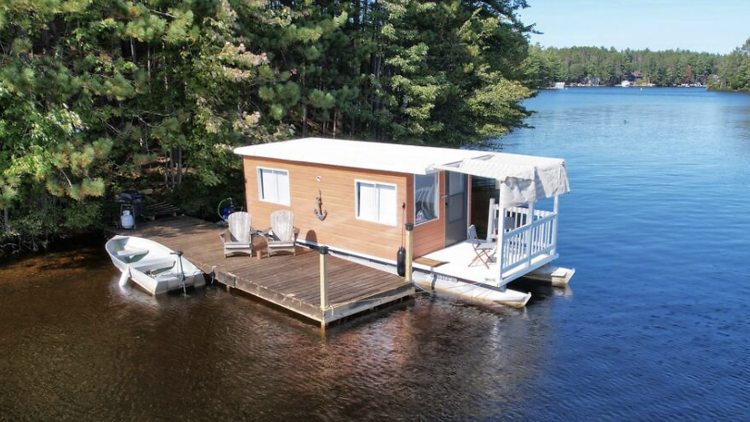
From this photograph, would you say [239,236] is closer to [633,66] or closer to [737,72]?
[737,72]

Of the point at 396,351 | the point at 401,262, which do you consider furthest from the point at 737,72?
the point at 396,351

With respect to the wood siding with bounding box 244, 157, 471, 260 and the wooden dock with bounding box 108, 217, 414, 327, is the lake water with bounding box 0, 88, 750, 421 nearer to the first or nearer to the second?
the wooden dock with bounding box 108, 217, 414, 327

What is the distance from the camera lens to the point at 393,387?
940cm

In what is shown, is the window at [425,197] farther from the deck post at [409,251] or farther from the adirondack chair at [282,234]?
the adirondack chair at [282,234]

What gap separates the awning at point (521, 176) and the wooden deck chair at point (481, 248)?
178cm

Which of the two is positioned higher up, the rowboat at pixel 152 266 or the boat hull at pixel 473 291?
the rowboat at pixel 152 266

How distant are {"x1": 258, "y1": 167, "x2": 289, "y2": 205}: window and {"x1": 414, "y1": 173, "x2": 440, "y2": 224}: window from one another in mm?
4202

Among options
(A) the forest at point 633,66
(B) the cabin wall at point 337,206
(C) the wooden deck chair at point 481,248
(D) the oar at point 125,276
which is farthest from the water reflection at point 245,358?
(A) the forest at point 633,66

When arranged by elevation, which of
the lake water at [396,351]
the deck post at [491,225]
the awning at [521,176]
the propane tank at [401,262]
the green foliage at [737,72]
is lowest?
the lake water at [396,351]

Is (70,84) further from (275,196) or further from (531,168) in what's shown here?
(531,168)

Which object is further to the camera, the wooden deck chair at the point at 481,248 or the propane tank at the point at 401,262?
the wooden deck chair at the point at 481,248

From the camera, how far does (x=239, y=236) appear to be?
49.9 ft

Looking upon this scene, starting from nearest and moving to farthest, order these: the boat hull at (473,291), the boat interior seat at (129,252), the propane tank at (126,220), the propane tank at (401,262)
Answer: the boat hull at (473,291), the propane tank at (401,262), the boat interior seat at (129,252), the propane tank at (126,220)

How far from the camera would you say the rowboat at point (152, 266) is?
13367 millimetres
